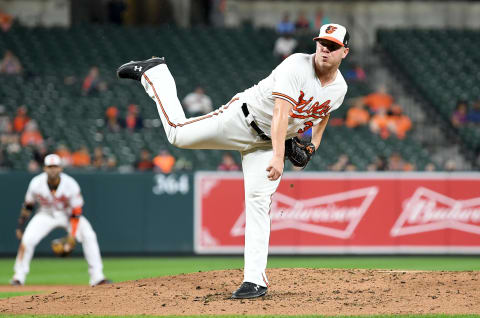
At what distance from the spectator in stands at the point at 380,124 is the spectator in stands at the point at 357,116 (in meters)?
0.16

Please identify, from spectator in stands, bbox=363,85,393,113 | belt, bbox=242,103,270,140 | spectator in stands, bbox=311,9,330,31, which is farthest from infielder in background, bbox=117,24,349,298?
spectator in stands, bbox=311,9,330,31

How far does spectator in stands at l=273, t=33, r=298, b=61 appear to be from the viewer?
18.5 m

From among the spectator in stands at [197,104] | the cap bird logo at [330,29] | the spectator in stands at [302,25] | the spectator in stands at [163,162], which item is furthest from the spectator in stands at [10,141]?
the cap bird logo at [330,29]

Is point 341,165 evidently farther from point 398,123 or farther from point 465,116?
point 465,116

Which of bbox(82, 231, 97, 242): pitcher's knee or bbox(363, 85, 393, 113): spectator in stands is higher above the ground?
bbox(363, 85, 393, 113): spectator in stands

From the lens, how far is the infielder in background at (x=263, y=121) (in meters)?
6.14

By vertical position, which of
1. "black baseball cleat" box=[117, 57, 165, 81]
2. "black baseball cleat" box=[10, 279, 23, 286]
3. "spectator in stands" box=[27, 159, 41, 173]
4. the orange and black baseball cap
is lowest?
"black baseball cleat" box=[10, 279, 23, 286]

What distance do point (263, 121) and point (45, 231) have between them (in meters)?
5.50

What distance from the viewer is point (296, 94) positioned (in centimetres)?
608

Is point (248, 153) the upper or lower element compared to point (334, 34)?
lower

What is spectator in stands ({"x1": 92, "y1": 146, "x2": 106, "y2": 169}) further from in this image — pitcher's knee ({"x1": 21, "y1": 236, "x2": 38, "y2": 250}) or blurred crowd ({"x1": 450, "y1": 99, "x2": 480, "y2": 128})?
blurred crowd ({"x1": 450, "y1": 99, "x2": 480, "y2": 128})

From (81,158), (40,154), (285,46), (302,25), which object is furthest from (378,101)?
(40,154)

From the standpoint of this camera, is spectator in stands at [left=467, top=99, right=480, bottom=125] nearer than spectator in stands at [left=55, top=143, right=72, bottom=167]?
No

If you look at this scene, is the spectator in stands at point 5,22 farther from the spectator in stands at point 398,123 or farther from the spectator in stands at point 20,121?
the spectator in stands at point 398,123
